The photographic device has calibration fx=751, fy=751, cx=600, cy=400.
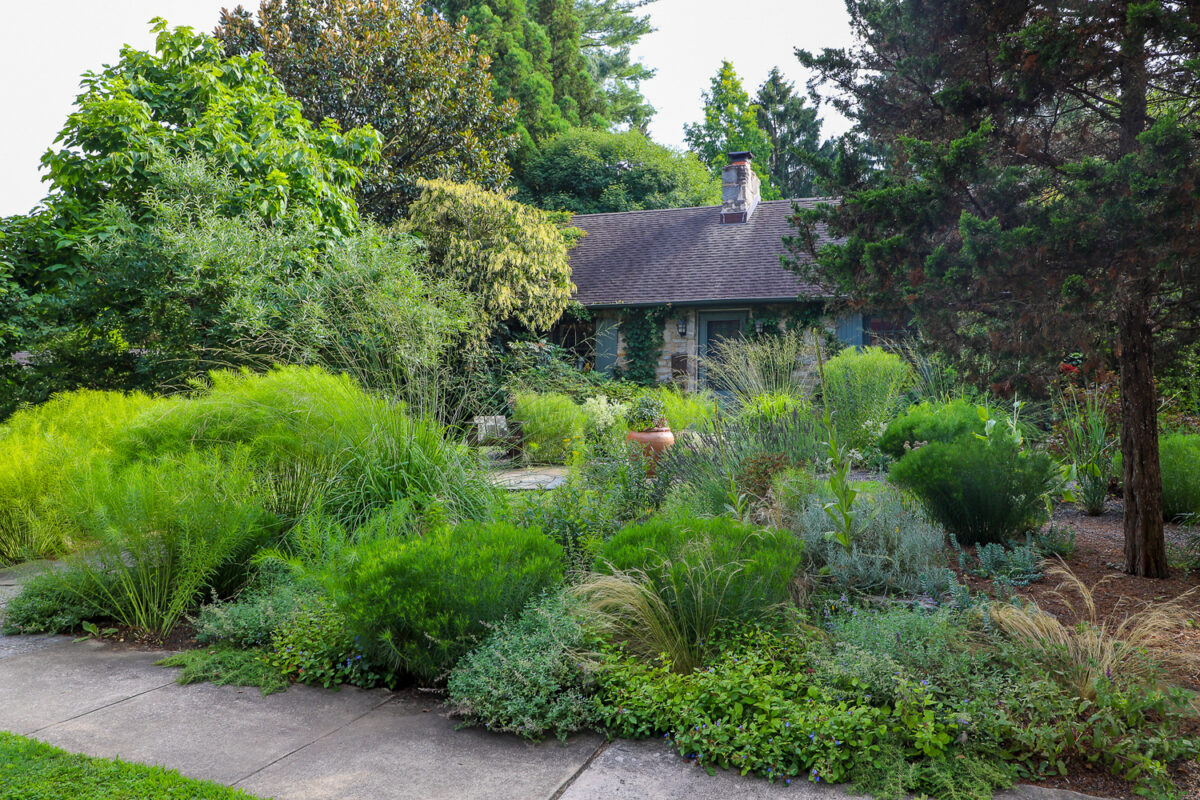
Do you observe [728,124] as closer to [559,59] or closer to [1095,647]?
[559,59]

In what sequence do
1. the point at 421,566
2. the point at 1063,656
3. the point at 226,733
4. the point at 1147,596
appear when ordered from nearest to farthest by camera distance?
the point at 1063,656, the point at 226,733, the point at 421,566, the point at 1147,596

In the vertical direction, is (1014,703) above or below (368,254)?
below

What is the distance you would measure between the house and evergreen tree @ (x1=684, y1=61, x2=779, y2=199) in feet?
42.5

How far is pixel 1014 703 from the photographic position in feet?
7.40

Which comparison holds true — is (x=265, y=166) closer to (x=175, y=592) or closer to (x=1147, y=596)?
(x=175, y=592)

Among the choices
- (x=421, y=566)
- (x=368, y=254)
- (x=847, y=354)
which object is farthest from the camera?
(x=847, y=354)

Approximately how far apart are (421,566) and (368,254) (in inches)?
235

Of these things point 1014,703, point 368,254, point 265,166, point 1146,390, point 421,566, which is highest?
point 265,166

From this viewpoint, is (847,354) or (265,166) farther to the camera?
(847,354)

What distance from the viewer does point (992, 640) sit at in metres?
2.64

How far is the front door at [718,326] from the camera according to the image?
47.2 ft

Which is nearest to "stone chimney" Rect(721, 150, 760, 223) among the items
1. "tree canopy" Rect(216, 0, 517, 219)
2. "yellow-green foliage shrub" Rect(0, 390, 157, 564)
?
"tree canopy" Rect(216, 0, 517, 219)

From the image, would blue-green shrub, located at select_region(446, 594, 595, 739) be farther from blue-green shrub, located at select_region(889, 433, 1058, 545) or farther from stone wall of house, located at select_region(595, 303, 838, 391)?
stone wall of house, located at select_region(595, 303, 838, 391)

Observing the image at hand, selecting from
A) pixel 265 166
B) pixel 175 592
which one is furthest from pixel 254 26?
pixel 175 592
